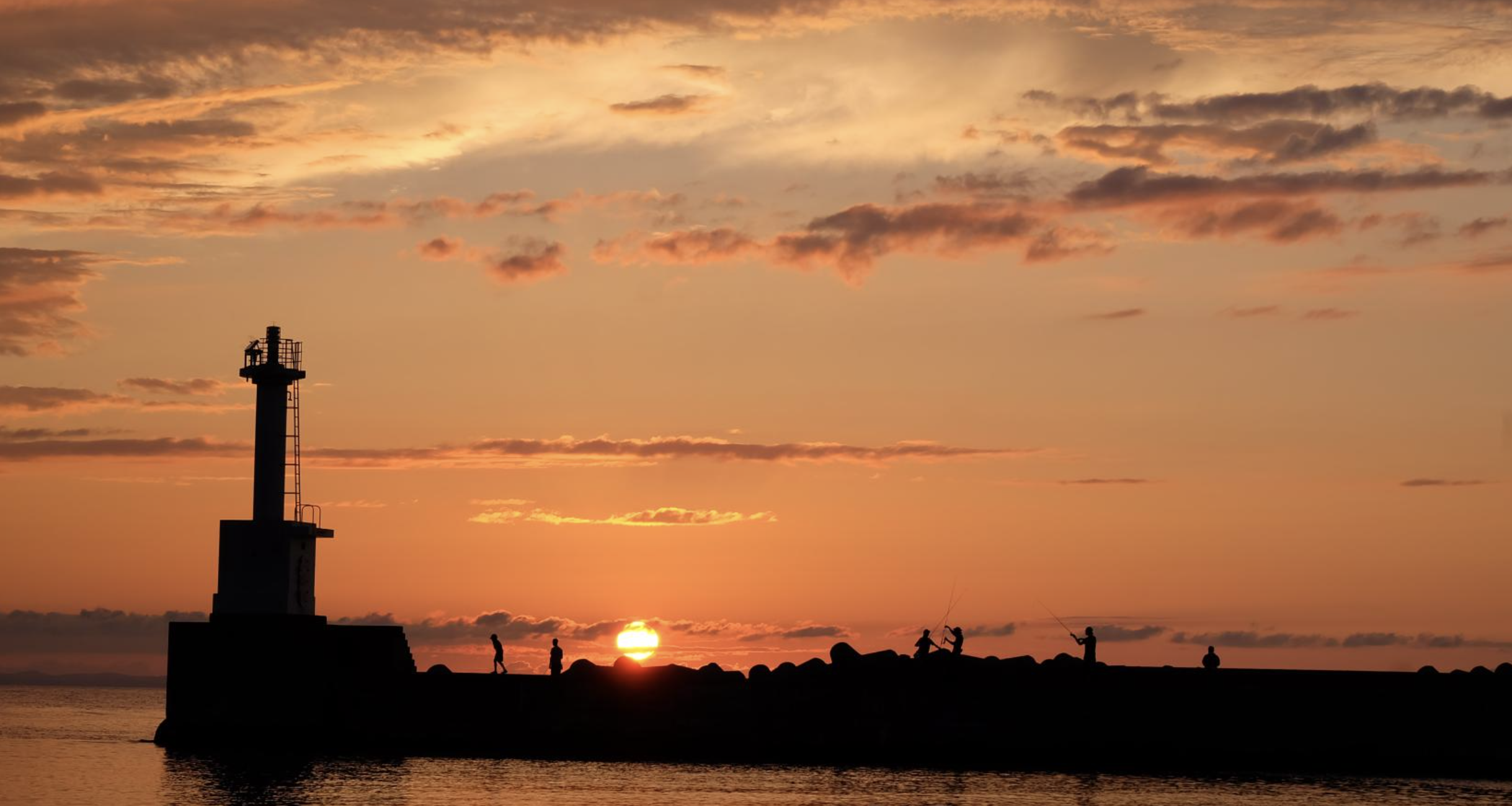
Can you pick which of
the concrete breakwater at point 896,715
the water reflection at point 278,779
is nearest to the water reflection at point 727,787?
the water reflection at point 278,779

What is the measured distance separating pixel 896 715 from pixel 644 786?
7642mm

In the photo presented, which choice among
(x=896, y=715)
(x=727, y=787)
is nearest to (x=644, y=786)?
(x=727, y=787)

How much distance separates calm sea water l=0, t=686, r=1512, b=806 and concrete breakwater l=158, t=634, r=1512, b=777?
0.81m

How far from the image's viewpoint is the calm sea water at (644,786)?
4156cm

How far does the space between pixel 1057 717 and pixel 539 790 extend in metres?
13.6

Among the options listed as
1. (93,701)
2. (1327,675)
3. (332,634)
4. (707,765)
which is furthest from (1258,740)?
(93,701)

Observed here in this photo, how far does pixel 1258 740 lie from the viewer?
152 feet

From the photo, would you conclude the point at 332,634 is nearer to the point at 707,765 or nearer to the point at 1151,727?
the point at 707,765

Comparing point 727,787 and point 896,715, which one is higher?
point 896,715

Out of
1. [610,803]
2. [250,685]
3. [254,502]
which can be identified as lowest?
[610,803]

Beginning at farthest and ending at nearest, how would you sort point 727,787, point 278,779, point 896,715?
point 896,715 → point 278,779 → point 727,787

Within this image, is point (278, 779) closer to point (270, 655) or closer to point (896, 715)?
→ point (270, 655)

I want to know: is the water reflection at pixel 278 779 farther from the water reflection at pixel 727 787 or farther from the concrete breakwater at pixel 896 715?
the concrete breakwater at pixel 896 715

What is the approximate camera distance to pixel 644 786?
4444cm
